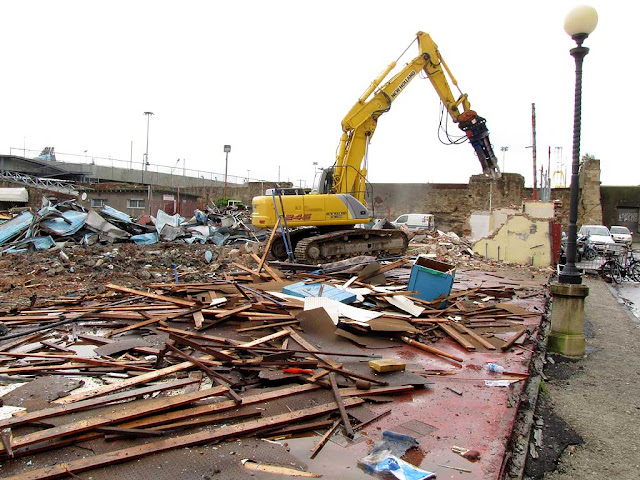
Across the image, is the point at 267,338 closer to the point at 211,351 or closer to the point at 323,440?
the point at 211,351

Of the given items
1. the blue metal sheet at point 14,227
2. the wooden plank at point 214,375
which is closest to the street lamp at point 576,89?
the wooden plank at point 214,375

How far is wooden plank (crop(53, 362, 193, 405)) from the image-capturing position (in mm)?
3883

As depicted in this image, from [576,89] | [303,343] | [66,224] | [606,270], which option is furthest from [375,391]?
[66,224]

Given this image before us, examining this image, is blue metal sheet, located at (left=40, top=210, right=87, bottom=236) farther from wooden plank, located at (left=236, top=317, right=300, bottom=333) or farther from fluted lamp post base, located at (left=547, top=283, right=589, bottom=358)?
fluted lamp post base, located at (left=547, top=283, right=589, bottom=358)

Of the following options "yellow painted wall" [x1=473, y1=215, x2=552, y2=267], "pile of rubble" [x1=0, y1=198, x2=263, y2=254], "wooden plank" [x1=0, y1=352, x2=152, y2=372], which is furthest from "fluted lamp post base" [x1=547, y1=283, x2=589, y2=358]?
"pile of rubble" [x1=0, y1=198, x2=263, y2=254]

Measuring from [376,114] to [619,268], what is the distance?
33.3 ft

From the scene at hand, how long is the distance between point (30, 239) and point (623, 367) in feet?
56.2

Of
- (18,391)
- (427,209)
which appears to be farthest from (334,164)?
(427,209)

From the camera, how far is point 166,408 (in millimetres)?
3627

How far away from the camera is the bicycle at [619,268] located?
54.3 ft

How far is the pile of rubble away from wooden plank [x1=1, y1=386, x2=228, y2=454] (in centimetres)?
1445

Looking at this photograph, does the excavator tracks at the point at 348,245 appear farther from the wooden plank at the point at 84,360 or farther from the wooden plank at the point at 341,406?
the wooden plank at the point at 341,406

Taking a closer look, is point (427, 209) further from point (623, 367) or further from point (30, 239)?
point (623, 367)

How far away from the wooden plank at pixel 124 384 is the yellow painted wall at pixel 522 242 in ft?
45.2
